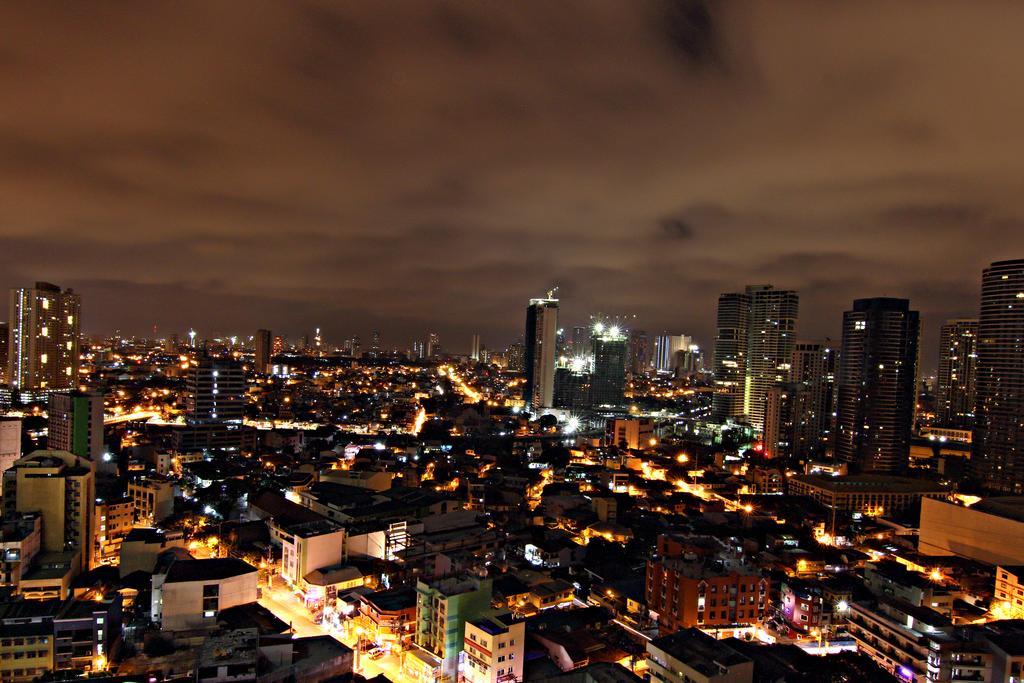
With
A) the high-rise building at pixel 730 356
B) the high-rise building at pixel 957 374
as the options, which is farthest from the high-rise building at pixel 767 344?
the high-rise building at pixel 957 374

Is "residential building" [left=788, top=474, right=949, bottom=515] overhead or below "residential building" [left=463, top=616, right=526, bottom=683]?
below

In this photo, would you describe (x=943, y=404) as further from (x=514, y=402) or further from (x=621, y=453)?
(x=514, y=402)

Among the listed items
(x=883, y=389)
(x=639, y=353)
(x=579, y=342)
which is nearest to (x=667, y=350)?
(x=639, y=353)

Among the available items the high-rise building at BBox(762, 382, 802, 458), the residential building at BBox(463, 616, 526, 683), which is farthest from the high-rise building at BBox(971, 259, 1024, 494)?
the residential building at BBox(463, 616, 526, 683)

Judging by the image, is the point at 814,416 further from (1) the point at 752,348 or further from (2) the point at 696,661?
(2) the point at 696,661

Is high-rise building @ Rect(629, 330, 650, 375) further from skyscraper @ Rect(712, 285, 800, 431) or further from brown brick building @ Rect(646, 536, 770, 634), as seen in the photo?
brown brick building @ Rect(646, 536, 770, 634)

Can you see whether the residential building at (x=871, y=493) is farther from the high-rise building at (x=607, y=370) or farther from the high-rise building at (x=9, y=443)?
the high-rise building at (x=607, y=370)
